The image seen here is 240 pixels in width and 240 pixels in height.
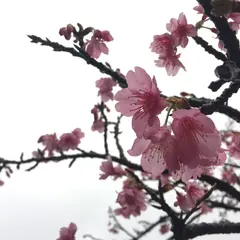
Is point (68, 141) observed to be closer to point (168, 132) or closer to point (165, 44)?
point (165, 44)

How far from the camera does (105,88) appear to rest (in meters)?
5.36

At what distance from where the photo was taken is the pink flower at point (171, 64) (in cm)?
274

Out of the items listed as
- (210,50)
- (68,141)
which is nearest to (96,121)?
(68,141)

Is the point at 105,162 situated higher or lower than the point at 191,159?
higher

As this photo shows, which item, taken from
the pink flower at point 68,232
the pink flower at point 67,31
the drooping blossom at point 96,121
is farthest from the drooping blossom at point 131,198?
the pink flower at point 67,31

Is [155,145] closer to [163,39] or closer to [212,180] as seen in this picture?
[163,39]

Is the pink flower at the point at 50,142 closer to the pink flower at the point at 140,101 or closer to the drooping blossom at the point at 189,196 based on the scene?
the drooping blossom at the point at 189,196

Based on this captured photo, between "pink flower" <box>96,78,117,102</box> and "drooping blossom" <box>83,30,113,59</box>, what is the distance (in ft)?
7.19

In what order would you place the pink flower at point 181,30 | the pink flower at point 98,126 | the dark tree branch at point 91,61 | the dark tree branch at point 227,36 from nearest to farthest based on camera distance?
the dark tree branch at point 227,36 → the dark tree branch at point 91,61 → the pink flower at point 181,30 → the pink flower at point 98,126

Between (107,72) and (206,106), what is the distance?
113cm

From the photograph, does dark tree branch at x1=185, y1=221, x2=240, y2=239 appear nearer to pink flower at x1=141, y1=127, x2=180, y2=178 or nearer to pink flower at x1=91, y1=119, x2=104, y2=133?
Answer: pink flower at x1=141, y1=127, x2=180, y2=178

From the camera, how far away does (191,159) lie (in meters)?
1.49

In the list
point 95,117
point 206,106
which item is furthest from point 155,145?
point 95,117

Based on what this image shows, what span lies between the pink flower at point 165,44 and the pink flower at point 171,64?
35 mm
